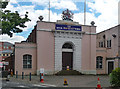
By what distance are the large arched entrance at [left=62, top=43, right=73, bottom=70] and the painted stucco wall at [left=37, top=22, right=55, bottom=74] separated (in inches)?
82.4

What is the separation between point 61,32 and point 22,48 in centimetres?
616

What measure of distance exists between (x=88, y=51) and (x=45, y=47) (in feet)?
23.0

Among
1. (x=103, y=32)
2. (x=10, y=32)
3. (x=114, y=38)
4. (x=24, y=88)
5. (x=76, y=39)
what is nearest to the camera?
(x=24, y=88)

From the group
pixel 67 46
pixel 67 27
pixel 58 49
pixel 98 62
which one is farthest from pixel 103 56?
pixel 58 49

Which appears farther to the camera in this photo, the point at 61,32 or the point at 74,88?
the point at 61,32

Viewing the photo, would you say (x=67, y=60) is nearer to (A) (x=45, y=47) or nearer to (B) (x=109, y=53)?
(A) (x=45, y=47)

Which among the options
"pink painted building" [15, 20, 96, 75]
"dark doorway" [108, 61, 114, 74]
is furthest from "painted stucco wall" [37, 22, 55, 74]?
"dark doorway" [108, 61, 114, 74]

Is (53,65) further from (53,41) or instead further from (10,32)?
(10,32)

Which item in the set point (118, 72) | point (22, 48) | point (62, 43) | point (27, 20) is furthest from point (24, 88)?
point (62, 43)

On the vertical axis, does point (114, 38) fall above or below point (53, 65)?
above

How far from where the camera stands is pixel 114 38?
2722 cm

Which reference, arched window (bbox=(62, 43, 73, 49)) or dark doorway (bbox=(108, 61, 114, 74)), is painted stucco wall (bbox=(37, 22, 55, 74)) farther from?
dark doorway (bbox=(108, 61, 114, 74))

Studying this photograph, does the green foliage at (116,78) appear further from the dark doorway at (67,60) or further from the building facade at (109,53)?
the building facade at (109,53)

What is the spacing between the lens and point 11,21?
62.1 ft
